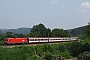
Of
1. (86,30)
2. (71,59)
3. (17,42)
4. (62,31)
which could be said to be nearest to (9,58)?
(71,59)

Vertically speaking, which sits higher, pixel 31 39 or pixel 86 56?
pixel 31 39

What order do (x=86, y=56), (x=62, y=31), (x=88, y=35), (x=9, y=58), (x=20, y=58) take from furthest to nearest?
(x=62, y=31) → (x=88, y=35) → (x=86, y=56) → (x=20, y=58) → (x=9, y=58)

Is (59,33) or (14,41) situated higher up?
(59,33)

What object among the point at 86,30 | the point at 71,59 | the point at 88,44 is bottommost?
the point at 71,59

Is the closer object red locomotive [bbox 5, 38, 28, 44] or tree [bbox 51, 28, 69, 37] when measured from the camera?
red locomotive [bbox 5, 38, 28, 44]

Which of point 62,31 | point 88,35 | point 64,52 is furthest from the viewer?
point 62,31

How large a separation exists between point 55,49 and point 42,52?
15.2 ft

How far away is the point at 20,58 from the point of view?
30.0 meters

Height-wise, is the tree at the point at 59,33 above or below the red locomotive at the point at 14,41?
above

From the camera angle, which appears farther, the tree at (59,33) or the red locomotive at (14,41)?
the tree at (59,33)

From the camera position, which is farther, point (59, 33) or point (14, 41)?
point (59, 33)

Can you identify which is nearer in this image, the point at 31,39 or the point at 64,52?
the point at 64,52

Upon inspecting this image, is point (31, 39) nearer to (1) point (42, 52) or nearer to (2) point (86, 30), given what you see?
(1) point (42, 52)

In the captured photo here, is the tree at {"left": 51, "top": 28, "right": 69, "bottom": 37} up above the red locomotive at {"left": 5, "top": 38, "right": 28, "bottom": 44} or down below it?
above
